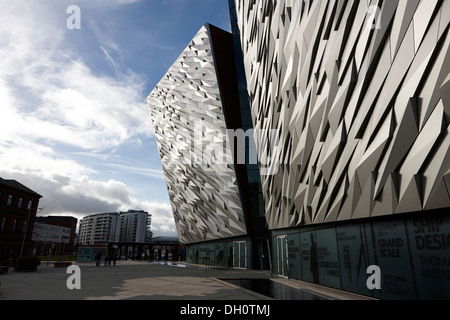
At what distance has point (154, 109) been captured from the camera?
4441 centimetres

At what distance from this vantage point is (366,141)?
920 centimetres

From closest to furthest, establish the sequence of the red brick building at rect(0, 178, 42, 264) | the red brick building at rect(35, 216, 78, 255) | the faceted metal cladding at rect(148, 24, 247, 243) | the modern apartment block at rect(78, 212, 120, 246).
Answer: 1. the faceted metal cladding at rect(148, 24, 247, 243)
2. the red brick building at rect(0, 178, 42, 264)
3. the red brick building at rect(35, 216, 78, 255)
4. the modern apartment block at rect(78, 212, 120, 246)

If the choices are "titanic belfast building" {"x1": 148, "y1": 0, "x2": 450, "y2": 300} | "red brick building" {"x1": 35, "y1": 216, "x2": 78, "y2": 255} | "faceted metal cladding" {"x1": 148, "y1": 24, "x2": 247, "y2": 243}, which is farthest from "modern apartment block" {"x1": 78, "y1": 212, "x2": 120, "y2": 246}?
"titanic belfast building" {"x1": 148, "y1": 0, "x2": 450, "y2": 300}

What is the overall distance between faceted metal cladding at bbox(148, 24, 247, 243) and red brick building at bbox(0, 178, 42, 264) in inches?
888

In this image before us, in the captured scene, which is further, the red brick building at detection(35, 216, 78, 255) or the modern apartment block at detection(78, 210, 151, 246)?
the modern apartment block at detection(78, 210, 151, 246)

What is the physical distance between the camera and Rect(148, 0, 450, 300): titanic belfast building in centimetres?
715

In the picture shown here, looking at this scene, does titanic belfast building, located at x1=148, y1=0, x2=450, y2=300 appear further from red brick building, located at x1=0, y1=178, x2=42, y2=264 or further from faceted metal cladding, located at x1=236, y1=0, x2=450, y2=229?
red brick building, located at x1=0, y1=178, x2=42, y2=264

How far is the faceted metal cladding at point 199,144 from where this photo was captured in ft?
89.1

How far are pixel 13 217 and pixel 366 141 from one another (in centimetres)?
5229

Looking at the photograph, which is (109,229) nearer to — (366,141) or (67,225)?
(67,225)

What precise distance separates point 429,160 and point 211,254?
31380 mm

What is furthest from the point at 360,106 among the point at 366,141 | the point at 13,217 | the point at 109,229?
the point at 109,229

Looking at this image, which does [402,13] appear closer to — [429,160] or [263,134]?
[429,160]

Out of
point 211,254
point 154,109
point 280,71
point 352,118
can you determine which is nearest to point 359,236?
point 352,118
